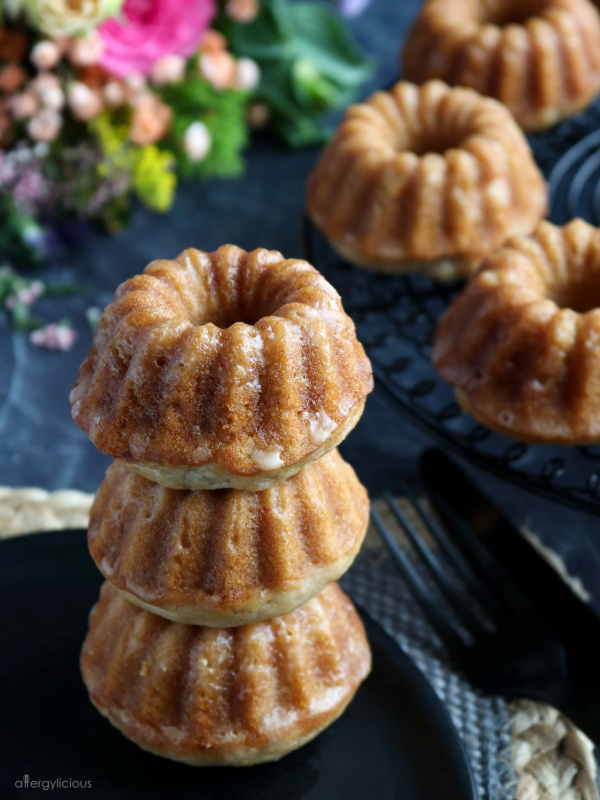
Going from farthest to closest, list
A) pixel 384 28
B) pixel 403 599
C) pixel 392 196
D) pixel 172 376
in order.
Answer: pixel 384 28 → pixel 392 196 → pixel 403 599 → pixel 172 376

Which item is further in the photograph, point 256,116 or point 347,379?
point 256,116

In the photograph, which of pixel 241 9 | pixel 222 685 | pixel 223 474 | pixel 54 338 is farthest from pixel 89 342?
pixel 223 474

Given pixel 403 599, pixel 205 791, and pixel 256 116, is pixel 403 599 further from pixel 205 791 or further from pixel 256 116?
pixel 256 116

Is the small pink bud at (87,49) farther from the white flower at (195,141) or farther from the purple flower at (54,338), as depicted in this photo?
the purple flower at (54,338)

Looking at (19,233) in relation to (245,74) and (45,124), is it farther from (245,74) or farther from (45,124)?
(245,74)

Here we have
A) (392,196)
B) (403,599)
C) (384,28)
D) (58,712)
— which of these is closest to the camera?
(58,712)

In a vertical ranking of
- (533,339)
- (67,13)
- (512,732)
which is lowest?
(512,732)

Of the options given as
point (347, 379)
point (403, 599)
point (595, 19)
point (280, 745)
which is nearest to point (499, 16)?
point (595, 19)

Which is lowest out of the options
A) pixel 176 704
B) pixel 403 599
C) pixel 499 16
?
pixel 403 599
